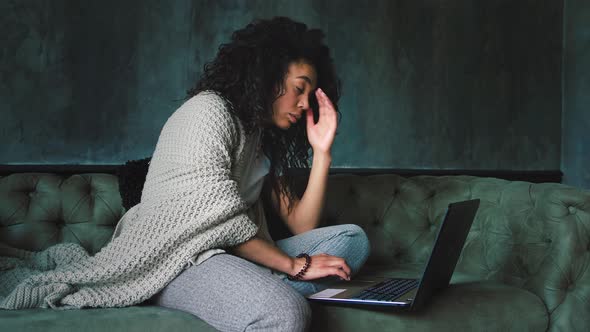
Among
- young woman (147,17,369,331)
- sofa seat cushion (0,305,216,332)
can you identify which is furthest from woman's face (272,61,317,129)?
sofa seat cushion (0,305,216,332)

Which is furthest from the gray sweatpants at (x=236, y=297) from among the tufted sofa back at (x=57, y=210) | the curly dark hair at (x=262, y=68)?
the tufted sofa back at (x=57, y=210)

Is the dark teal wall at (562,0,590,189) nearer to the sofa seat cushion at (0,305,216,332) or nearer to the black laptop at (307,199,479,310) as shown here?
the black laptop at (307,199,479,310)

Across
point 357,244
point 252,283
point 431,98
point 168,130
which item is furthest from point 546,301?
point 431,98

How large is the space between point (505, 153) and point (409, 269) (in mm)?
1423

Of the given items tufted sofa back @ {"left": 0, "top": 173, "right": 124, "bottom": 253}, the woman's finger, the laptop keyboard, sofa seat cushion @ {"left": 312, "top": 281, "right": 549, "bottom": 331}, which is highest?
tufted sofa back @ {"left": 0, "top": 173, "right": 124, "bottom": 253}

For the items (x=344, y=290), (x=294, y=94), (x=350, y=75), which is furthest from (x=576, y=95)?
(x=344, y=290)

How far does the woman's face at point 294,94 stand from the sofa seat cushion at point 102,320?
645mm

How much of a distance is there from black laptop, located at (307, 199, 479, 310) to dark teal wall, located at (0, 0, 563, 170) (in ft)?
3.67

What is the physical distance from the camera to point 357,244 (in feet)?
5.76

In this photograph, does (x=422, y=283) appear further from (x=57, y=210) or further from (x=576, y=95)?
(x=576, y=95)

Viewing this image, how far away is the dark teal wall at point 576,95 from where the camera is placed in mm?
3137

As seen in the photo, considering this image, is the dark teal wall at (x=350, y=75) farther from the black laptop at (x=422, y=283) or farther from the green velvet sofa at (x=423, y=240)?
the black laptop at (x=422, y=283)

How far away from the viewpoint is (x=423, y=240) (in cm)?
212

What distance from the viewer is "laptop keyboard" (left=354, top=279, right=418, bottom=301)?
4.84 ft
